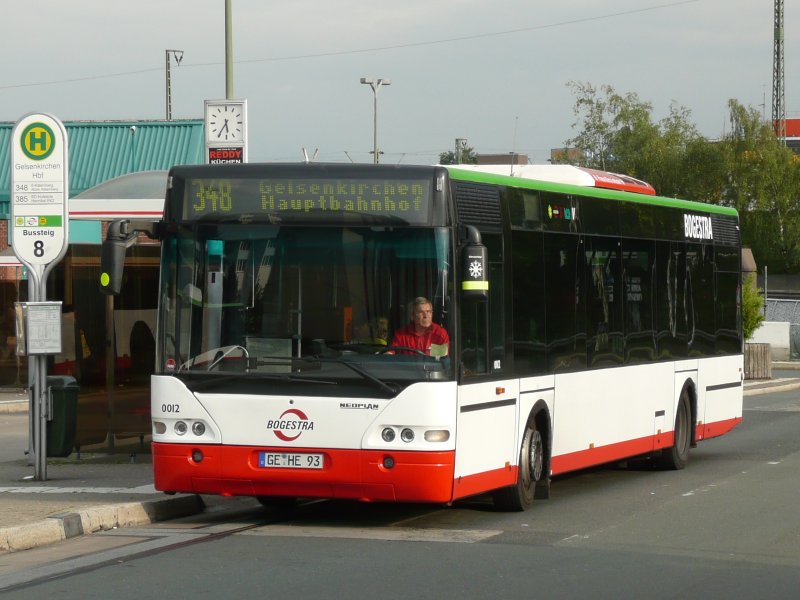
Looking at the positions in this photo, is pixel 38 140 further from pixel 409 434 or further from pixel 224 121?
pixel 409 434

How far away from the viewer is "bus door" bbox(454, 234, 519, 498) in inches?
→ 429

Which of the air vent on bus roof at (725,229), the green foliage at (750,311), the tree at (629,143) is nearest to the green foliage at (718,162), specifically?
the tree at (629,143)

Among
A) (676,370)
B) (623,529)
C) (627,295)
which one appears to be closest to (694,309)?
(676,370)

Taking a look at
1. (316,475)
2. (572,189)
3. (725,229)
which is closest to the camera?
(316,475)

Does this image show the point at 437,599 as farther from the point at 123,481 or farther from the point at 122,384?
the point at 122,384

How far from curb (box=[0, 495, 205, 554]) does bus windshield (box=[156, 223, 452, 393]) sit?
1.23m

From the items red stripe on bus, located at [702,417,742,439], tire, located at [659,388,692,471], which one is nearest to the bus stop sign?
tire, located at [659,388,692,471]

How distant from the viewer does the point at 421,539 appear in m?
10.6

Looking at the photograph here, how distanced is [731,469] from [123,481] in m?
6.79

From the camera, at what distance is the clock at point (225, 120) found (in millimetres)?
18578

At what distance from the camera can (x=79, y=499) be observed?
479 inches

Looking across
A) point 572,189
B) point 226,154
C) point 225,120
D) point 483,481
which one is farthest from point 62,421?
point 225,120

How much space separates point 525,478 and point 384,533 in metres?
1.77

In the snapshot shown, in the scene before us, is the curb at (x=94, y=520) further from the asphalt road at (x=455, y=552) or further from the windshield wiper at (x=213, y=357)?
the windshield wiper at (x=213, y=357)
